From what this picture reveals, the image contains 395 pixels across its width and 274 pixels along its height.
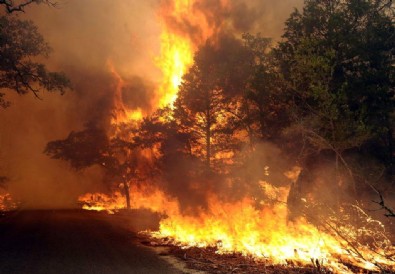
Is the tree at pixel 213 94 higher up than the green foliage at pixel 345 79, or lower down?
A: higher up

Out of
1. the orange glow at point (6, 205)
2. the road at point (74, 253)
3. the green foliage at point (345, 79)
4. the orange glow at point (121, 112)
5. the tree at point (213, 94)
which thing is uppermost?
the orange glow at point (121, 112)

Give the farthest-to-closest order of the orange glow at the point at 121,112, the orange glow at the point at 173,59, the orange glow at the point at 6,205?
1. the orange glow at the point at 121,112
2. the orange glow at the point at 6,205
3. the orange glow at the point at 173,59

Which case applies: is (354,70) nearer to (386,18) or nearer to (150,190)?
(386,18)

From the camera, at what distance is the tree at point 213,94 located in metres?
26.6

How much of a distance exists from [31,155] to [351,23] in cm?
6230

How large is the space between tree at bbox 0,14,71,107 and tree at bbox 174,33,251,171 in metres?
10.4

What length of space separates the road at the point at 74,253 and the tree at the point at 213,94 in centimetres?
1145

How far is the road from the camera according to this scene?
11.4 meters

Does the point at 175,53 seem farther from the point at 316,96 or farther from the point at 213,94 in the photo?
the point at 316,96

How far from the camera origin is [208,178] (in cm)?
2600

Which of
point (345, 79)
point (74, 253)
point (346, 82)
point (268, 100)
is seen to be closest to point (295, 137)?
point (268, 100)

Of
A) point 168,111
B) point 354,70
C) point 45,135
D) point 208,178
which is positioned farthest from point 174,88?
point 45,135

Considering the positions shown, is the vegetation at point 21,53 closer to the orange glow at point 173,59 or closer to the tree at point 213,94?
the tree at point 213,94

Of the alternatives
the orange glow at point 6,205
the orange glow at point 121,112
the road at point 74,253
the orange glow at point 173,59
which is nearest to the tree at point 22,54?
the road at point 74,253
